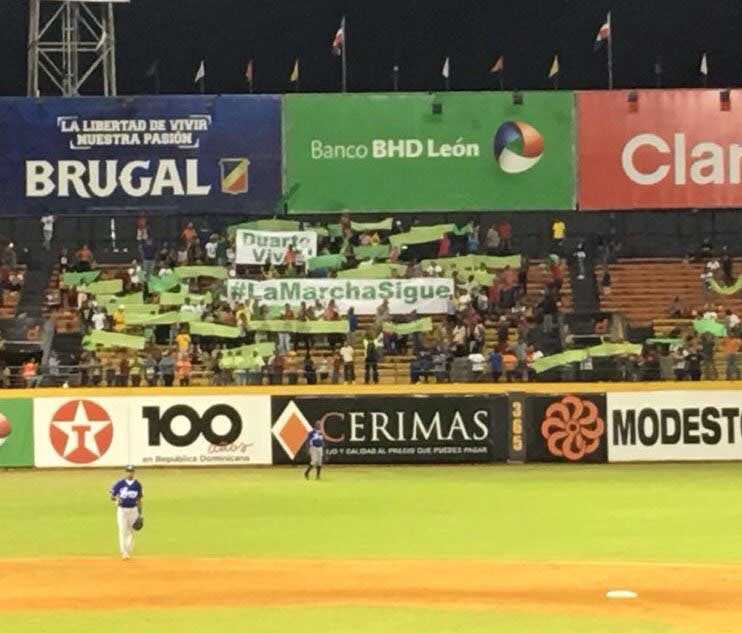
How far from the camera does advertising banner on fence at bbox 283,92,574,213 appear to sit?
49156mm

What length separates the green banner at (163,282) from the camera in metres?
47.7

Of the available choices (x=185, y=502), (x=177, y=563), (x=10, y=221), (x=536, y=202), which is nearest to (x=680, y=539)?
(x=177, y=563)

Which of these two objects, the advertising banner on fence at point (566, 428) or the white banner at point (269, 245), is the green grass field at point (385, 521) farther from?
the white banner at point (269, 245)

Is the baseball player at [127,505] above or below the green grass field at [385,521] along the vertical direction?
above

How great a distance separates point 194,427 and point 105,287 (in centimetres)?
883

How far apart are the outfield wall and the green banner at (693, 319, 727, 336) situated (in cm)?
385

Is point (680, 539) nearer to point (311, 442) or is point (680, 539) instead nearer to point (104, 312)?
point (311, 442)

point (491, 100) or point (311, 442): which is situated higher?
point (491, 100)

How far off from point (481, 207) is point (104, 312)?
12.7 metres

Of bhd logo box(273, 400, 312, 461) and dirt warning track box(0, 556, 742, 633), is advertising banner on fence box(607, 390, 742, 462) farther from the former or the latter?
dirt warning track box(0, 556, 742, 633)

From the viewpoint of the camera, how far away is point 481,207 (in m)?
49.5

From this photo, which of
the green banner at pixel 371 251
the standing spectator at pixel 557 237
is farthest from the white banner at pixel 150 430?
the standing spectator at pixel 557 237

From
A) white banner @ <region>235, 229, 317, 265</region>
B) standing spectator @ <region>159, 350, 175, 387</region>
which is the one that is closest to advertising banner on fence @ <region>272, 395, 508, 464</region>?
standing spectator @ <region>159, 350, 175, 387</region>

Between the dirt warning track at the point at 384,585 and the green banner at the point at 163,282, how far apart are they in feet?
78.8
